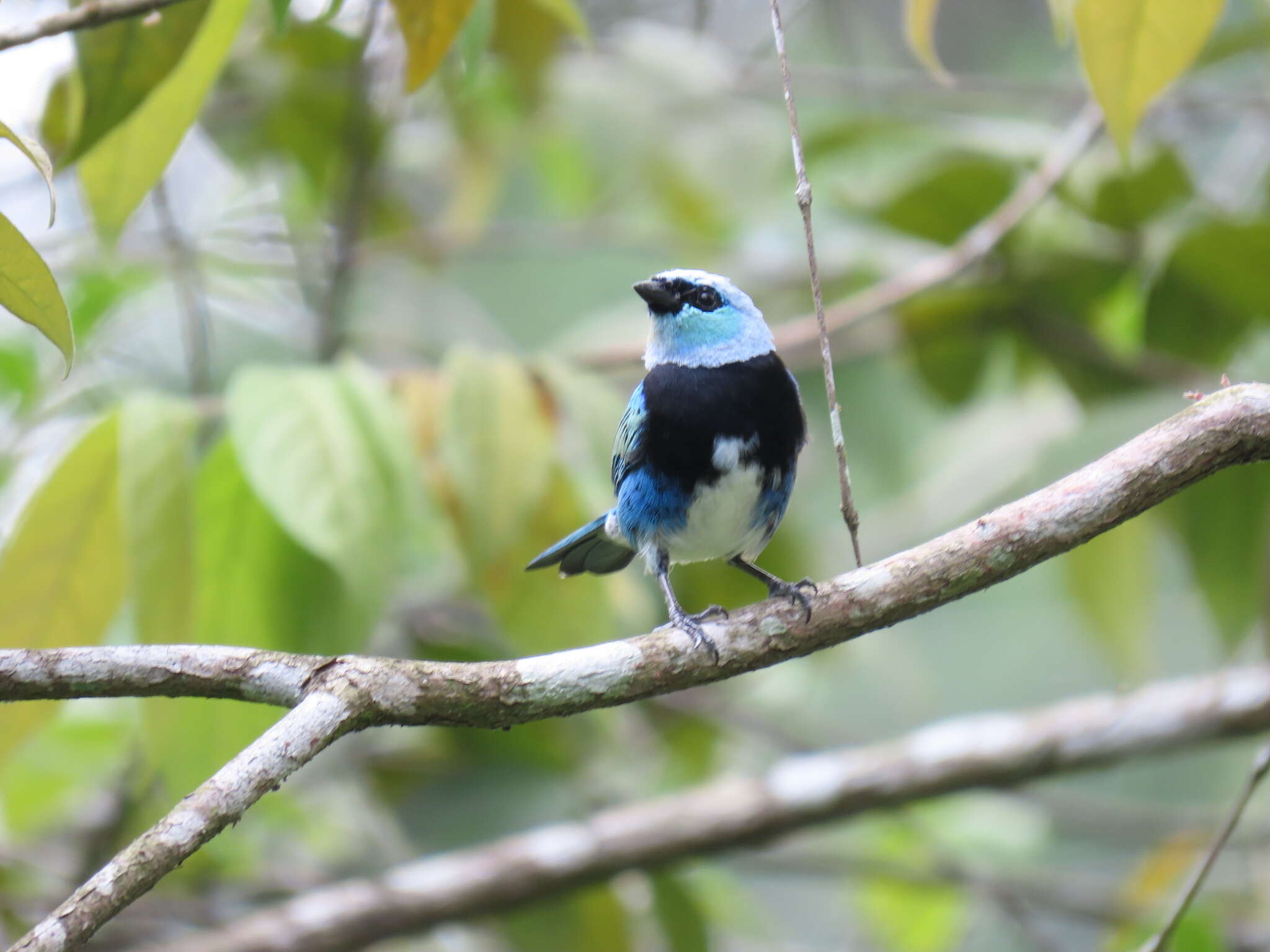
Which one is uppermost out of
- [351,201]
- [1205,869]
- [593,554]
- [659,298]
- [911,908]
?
[351,201]

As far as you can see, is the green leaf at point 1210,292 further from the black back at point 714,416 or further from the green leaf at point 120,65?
the green leaf at point 120,65

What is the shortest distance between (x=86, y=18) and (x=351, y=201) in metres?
2.32

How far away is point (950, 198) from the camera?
14.4 ft

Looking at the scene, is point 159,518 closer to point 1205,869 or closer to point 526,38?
point 1205,869

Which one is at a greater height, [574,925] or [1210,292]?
[1210,292]

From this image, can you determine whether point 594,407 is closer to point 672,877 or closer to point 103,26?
A: point 103,26

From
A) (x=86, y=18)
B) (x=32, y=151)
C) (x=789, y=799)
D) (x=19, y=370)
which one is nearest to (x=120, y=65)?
(x=86, y=18)

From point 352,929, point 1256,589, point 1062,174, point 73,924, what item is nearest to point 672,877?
point 352,929

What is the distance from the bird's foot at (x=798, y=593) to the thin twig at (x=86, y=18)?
1401mm

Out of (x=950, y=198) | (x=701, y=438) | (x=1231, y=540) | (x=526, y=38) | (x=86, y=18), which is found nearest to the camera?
(x=86, y=18)

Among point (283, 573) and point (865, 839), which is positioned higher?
point (283, 573)

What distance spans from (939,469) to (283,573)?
3.37 meters

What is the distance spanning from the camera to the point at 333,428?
8.48 ft

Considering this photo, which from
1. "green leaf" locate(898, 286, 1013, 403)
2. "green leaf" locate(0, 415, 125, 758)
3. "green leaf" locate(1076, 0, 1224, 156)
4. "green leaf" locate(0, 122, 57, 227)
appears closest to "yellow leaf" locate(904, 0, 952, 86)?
"green leaf" locate(1076, 0, 1224, 156)
